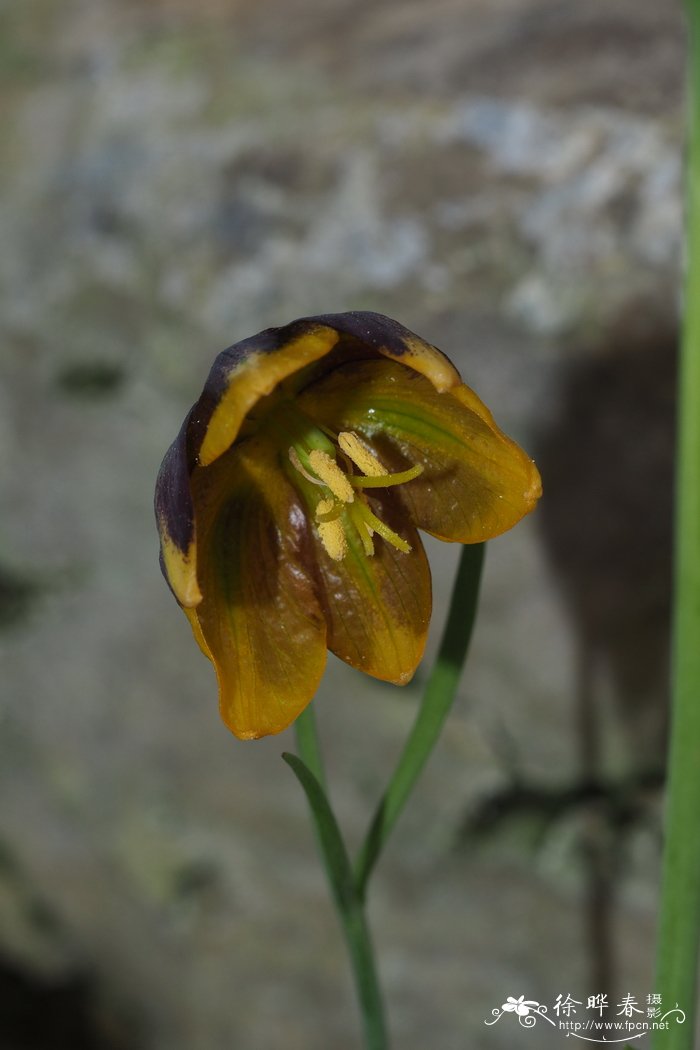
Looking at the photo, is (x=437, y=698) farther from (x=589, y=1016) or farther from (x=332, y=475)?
(x=589, y=1016)

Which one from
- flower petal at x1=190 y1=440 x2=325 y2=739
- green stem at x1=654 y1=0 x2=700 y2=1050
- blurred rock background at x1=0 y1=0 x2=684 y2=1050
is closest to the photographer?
green stem at x1=654 y1=0 x2=700 y2=1050

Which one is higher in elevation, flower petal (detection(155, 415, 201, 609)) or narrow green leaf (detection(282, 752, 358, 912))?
flower petal (detection(155, 415, 201, 609))

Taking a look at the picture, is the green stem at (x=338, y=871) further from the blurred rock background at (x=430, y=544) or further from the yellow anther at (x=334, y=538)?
the blurred rock background at (x=430, y=544)

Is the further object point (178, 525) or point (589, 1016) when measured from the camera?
point (589, 1016)

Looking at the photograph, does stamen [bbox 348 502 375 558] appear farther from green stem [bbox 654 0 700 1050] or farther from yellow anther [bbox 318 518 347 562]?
green stem [bbox 654 0 700 1050]

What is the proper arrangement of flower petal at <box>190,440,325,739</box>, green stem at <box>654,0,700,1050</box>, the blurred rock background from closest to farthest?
green stem at <box>654,0,700,1050</box> → flower petal at <box>190,440,325,739</box> → the blurred rock background

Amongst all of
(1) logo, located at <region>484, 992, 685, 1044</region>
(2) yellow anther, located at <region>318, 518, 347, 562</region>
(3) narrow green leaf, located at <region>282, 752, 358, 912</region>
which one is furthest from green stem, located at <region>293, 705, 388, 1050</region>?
(1) logo, located at <region>484, 992, 685, 1044</region>

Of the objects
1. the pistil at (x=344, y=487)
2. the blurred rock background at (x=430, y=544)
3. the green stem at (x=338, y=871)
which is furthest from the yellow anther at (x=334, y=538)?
the blurred rock background at (x=430, y=544)

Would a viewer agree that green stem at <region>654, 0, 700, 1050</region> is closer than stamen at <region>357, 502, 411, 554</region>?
Yes

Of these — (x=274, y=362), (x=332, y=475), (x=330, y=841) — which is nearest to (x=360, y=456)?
(x=332, y=475)
